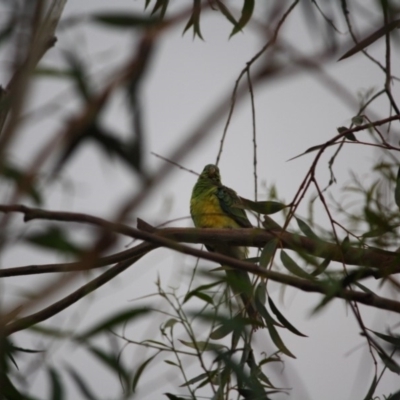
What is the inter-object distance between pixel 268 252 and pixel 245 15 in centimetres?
60

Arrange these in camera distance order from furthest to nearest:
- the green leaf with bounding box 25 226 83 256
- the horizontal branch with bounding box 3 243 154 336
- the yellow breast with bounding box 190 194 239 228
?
1. the yellow breast with bounding box 190 194 239 228
2. the horizontal branch with bounding box 3 243 154 336
3. the green leaf with bounding box 25 226 83 256

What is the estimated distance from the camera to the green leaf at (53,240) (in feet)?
3.57

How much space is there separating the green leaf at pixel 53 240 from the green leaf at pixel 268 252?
0.89m

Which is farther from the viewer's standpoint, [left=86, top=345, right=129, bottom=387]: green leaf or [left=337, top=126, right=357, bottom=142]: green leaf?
[left=337, top=126, right=357, bottom=142]: green leaf

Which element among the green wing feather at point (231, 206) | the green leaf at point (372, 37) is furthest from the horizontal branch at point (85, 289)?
the green wing feather at point (231, 206)

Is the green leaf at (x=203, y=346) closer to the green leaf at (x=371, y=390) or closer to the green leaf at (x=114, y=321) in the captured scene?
the green leaf at (x=371, y=390)

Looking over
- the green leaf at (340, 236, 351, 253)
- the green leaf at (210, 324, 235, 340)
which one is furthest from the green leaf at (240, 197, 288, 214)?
the green leaf at (210, 324, 235, 340)

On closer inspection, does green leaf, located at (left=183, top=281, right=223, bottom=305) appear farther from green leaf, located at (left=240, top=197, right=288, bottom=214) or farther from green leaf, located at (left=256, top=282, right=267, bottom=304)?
green leaf, located at (left=240, top=197, right=288, bottom=214)

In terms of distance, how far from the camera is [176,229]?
200 centimetres

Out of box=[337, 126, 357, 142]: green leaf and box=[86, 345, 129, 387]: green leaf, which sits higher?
box=[337, 126, 357, 142]: green leaf

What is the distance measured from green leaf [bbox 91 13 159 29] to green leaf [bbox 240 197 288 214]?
918mm

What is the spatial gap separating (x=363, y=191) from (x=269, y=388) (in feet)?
1.97

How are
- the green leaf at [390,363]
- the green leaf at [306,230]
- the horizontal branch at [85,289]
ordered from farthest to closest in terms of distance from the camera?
the green leaf at [306,230], the horizontal branch at [85,289], the green leaf at [390,363]

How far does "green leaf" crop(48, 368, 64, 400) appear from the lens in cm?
126
